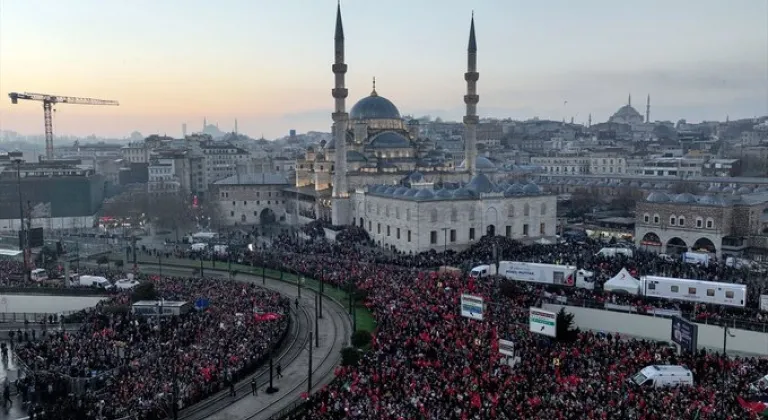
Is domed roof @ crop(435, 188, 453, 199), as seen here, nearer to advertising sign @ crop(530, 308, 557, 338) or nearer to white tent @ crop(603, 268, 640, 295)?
white tent @ crop(603, 268, 640, 295)

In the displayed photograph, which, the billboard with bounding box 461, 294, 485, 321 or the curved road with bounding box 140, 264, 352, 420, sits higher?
the billboard with bounding box 461, 294, 485, 321

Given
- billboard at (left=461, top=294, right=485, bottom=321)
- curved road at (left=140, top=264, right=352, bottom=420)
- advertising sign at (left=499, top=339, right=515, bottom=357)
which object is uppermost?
billboard at (left=461, top=294, right=485, bottom=321)

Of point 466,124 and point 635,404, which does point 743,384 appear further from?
point 466,124

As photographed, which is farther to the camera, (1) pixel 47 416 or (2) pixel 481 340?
(2) pixel 481 340

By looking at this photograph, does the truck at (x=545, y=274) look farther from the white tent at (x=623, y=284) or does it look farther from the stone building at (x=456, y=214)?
the stone building at (x=456, y=214)

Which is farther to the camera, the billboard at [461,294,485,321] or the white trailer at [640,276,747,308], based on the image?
the white trailer at [640,276,747,308]

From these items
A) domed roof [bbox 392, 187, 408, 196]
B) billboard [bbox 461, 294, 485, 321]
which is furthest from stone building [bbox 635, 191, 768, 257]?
billboard [bbox 461, 294, 485, 321]

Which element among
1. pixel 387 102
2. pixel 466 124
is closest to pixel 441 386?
pixel 466 124

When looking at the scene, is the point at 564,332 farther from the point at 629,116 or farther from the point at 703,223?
the point at 629,116
